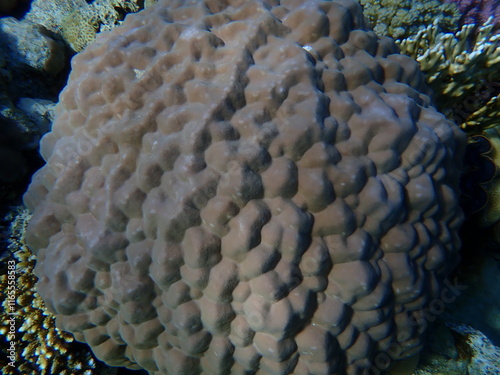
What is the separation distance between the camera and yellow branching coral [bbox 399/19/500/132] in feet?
9.28

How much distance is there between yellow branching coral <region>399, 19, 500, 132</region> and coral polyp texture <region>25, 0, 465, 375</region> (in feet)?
4.04

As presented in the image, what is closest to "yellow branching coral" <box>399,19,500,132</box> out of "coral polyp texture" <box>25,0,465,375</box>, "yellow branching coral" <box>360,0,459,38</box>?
"yellow branching coral" <box>360,0,459,38</box>

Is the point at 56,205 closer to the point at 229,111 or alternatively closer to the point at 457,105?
the point at 229,111

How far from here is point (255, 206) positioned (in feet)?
5.03

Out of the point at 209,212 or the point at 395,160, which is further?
the point at 395,160

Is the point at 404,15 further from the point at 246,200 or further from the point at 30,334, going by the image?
the point at 30,334

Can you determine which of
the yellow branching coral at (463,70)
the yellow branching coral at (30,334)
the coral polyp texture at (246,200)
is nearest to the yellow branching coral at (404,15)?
the yellow branching coral at (463,70)

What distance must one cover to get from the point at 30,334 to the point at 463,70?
4.45 meters

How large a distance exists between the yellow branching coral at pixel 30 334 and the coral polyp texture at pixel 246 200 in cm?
33

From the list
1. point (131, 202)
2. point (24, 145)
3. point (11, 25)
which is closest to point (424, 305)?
point (131, 202)

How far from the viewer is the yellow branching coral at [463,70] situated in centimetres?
283

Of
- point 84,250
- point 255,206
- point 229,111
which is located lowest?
point 84,250

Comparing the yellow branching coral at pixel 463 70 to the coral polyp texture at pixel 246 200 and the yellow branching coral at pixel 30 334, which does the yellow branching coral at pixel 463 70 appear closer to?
the coral polyp texture at pixel 246 200

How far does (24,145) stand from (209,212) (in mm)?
2212
